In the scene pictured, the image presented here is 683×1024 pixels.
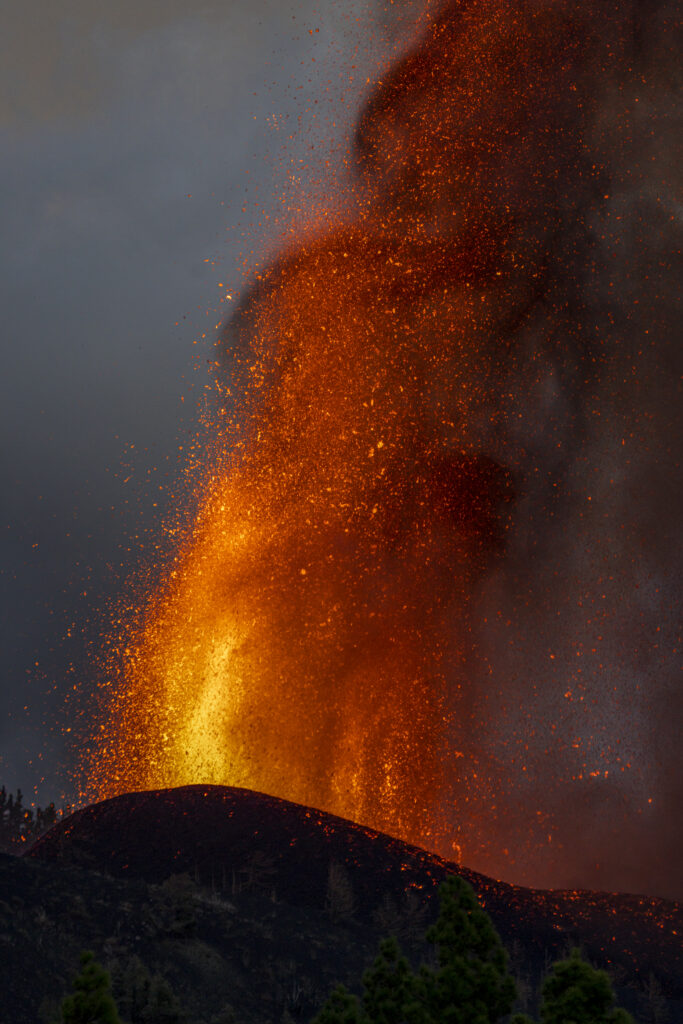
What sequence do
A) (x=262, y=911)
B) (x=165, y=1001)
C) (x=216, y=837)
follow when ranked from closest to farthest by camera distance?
(x=165, y=1001)
(x=262, y=911)
(x=216, y=837)

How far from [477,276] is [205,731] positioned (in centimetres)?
2700

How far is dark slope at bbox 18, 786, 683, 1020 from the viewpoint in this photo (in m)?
25.2

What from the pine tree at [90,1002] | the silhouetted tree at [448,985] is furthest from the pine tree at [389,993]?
the pine tree at [90,1002]

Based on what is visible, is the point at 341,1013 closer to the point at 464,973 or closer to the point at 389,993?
the point at 389,993

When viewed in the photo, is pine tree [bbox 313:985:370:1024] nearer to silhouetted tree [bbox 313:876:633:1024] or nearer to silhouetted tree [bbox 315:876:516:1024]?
silhouetted tree [bbox 313:876:633:1024]

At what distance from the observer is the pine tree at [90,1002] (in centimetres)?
987

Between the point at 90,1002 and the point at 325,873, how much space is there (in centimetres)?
1805

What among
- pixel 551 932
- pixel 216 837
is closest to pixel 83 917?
pixel 216 837

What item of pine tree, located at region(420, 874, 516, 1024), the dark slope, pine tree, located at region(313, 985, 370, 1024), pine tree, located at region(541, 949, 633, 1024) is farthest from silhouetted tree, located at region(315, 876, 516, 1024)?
the dark slope

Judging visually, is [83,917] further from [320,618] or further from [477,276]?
[477,276]

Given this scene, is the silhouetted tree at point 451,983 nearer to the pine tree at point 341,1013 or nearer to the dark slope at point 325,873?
the pine tree at point 341,1013

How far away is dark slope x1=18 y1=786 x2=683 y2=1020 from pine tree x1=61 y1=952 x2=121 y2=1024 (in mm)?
13866

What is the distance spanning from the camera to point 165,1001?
14312 mm

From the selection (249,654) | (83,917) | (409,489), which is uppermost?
(409,489)
